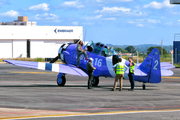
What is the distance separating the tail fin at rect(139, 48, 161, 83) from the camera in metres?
17.1

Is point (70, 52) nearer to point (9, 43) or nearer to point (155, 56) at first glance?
point (155, 56)

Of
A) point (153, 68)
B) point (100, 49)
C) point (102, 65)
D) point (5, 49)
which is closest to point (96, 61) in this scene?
point (102, 65)

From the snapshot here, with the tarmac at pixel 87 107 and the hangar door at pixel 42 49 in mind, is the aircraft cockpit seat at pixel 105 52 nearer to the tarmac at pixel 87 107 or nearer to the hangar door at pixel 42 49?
the tarmac at pixel 87 107

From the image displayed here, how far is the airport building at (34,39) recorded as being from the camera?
7044 centimetres

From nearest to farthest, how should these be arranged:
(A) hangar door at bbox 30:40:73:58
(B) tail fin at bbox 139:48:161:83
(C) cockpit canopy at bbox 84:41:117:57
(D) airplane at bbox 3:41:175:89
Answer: (B) tail fin at bbox 139:48:161:83 < (D) airplane at bbox 3:41:175:89 < (C) cockpit canopy at bbox 84:41:117:57 < (A) hangar door at bbox 30:40:73:58

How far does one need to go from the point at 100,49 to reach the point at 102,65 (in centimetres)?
100

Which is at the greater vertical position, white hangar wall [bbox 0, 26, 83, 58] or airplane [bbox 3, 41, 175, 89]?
white hangar wall [bbox 0, 26, 83, 58]

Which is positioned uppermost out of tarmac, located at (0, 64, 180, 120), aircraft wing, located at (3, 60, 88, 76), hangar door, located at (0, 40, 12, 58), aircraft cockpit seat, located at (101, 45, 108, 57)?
hangar door, located at (0, 40, 12, 58)

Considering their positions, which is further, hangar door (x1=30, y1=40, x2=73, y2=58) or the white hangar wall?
hangar door (x1=30, y1=40, x2=73, y2=58)

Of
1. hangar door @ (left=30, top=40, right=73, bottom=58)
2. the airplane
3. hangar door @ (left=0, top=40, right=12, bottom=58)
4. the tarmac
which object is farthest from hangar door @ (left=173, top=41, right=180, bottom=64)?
the tarmac

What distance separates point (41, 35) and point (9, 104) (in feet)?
201

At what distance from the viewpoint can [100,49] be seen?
63.1 feet

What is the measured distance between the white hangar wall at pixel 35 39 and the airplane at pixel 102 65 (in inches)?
2033

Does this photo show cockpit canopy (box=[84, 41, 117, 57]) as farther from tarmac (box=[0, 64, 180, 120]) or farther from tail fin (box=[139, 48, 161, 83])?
tarmac (box=[0, 64, 180, 120])
